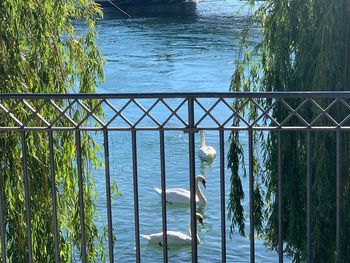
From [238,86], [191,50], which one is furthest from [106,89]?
[238,86]

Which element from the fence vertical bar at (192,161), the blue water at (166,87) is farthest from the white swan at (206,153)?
the fence vertical bar at (192,161)

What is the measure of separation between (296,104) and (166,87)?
14765mm

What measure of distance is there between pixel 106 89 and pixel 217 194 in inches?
253

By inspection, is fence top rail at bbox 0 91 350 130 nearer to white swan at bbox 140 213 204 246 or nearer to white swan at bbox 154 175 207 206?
white swan at bbox 140 213 204 246

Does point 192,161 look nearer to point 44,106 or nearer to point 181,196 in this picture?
point 44,106

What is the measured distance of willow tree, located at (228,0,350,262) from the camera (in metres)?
5.82

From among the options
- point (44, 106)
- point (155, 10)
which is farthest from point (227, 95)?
point (155, 10)

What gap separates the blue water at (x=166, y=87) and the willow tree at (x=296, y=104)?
24.2 inches

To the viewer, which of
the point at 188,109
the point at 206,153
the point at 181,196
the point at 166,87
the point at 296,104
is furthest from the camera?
the point at 166,87

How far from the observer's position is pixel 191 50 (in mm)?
26719

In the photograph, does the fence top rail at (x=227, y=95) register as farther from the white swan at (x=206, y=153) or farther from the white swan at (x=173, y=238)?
the white swan at (x=206, y=153)

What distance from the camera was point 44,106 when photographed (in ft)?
19.1

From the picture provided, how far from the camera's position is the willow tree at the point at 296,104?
582cm

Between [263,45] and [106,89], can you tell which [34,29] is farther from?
[106,89]
